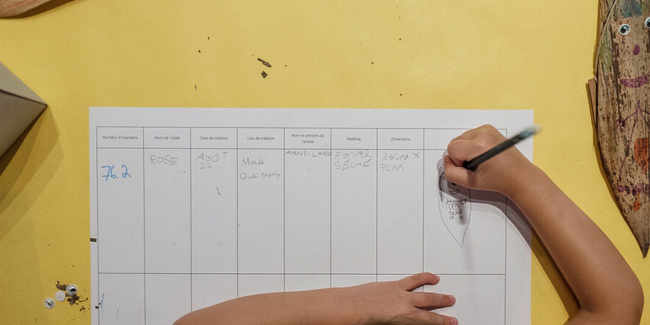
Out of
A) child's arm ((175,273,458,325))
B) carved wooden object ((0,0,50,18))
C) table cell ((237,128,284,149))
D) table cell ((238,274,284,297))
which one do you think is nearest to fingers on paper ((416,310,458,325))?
child's arm ((175,273,458,325))

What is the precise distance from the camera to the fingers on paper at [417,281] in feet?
1.72

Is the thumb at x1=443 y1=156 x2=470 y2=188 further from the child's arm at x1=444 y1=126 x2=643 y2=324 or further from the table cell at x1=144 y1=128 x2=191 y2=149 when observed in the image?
the table cell at x1=144 y1=128 x2=191 y2=149

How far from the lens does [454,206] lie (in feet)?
1.76

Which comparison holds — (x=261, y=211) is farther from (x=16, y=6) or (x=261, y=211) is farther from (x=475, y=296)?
(x=16, y=6)

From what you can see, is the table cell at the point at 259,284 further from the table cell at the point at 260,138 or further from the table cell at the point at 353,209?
the table cell at the point at 260,138

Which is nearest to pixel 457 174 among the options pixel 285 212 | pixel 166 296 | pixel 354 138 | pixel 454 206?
pixel 454 206

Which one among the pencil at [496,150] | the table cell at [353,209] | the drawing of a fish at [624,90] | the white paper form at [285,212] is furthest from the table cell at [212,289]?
the drawing of a fish at [624,90]

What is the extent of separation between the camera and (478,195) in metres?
0.54

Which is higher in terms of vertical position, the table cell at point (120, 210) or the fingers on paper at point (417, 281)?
the table cell at point (120, 210)

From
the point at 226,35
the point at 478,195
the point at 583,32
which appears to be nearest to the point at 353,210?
the point at 478,195

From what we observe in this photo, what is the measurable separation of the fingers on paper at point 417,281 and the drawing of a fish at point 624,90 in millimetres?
307

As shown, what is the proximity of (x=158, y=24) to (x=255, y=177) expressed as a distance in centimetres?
27

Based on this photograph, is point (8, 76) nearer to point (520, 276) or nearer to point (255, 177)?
point (255, 177)

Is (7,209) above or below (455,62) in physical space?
below
